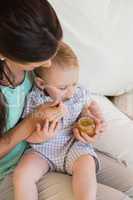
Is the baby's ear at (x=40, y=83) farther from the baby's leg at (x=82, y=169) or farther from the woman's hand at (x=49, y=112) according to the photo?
the baby's leg at (x=82, y=169)

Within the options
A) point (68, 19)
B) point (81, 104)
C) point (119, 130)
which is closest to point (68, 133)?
point (81, 104)

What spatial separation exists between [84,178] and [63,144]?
131 mm

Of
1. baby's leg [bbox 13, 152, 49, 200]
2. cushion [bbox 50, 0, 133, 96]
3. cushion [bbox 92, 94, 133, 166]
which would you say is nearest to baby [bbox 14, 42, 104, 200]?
baby's leg [bbox 13, 152, 49, 200]

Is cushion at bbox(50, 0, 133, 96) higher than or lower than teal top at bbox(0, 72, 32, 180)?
higher

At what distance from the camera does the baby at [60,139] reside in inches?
42.3

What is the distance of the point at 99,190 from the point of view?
1.09 meters

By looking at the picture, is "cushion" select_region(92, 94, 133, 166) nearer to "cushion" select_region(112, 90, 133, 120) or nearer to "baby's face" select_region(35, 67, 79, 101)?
"cushion" select_region(112, 90, 133, 120)

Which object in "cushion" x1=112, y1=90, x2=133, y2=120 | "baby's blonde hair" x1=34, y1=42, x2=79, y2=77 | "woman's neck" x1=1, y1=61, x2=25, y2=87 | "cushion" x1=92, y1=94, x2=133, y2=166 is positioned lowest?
"cushion" x1=92, y1=94, x2=133, y2=166

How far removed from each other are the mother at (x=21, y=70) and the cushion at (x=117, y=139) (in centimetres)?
3

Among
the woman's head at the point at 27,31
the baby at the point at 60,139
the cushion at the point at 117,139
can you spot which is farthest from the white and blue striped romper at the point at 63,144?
the woman's head at the point at 27,31

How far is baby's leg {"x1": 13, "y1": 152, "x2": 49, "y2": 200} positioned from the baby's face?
0.18 meters

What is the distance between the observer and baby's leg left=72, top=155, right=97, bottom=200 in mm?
1044

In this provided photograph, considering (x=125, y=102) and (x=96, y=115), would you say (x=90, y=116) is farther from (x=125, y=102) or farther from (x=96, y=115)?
(x=125, y=102)

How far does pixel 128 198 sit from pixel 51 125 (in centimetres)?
27
